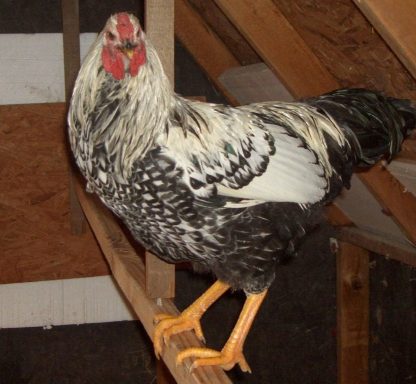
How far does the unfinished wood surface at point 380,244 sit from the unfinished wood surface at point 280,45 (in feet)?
3.45

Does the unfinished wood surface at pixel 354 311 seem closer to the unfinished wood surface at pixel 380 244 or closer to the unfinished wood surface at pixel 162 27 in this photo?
the unfinished wood surface at pixel 380 244

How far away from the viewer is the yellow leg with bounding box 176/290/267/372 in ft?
5.35

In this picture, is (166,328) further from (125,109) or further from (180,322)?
(125,109)

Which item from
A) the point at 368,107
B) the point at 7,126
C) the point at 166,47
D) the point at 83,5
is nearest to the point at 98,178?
the point at 166,47

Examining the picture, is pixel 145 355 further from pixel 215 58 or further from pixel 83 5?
pixel 83 5

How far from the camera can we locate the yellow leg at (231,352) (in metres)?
Result: 1.63

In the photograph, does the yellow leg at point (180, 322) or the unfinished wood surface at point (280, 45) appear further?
the unfinished wood surface at point (280, 45)

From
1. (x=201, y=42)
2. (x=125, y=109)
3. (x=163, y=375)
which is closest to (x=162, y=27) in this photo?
(x=125, y=109)

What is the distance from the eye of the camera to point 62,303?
3477 mm

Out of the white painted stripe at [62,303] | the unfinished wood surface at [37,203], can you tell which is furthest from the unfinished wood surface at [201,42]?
the white painted stripe at [62,303]

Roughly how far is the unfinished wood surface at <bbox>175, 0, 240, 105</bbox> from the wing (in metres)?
1.23

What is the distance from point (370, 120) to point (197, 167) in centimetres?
73

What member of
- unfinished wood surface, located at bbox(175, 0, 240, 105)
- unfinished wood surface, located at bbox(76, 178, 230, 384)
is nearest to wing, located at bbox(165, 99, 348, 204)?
unfinished wood surface, located at bbox(76, 178, 230, 384)

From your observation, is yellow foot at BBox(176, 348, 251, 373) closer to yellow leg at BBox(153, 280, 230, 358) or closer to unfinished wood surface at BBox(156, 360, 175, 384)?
yellow leg at BBox(153, 280, 230, 358)
